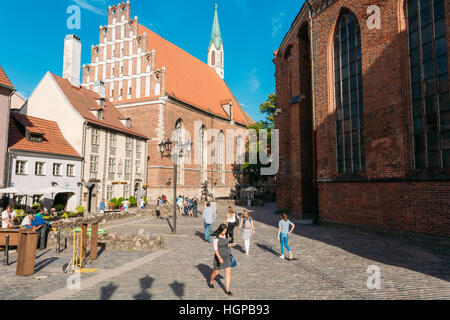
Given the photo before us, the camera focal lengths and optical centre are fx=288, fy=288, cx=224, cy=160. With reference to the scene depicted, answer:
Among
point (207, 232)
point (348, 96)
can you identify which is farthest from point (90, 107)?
point (348, 96)

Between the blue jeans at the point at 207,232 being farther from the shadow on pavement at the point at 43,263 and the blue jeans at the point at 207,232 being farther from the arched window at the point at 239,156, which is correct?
the arched window at the point at 239,156

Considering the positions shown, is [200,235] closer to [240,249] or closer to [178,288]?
[240,249]

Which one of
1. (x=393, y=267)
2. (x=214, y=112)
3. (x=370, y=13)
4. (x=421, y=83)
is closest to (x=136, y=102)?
(x=214, y=112)

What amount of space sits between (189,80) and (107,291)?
40.4 m

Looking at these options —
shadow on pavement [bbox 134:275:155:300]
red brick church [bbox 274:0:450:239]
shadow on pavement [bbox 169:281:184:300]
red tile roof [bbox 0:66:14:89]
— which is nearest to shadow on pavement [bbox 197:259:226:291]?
shadow on pavement [bbox 169:281:184:300]

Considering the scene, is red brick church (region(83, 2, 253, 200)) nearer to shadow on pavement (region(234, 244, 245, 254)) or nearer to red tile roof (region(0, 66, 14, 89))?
red tile roof (region(0, 66, 14, 89))

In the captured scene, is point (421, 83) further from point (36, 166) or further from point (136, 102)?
point (136, 102)

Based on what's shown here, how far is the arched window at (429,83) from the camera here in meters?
10.9

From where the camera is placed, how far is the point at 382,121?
1287 cm

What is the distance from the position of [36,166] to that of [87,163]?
4421 mm

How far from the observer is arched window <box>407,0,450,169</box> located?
1094cm

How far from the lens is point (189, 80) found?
43.6 m

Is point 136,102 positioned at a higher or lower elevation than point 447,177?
higher

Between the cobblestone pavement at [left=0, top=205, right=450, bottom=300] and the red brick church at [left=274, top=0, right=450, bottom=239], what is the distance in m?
2.08
